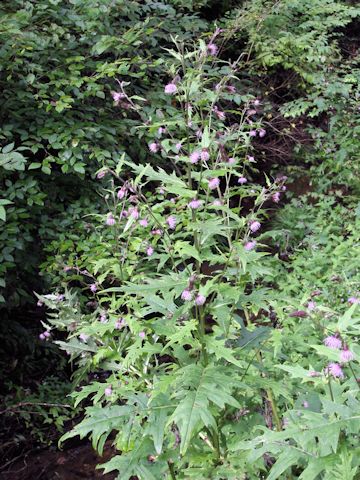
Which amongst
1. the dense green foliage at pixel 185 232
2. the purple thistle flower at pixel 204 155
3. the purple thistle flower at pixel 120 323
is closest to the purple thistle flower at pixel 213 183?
the dense green foliage at pixel 185 232

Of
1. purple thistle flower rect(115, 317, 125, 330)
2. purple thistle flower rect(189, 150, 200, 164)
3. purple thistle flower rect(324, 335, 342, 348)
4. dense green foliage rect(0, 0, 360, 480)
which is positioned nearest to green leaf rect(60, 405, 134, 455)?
dense green foliage rect(0, 0, 360, 480)

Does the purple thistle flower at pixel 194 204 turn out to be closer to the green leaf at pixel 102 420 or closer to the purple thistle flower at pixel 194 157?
the purple thistle flower at pixel 194 157

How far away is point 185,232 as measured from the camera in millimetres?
2832

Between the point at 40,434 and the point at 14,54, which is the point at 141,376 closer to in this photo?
the point at 40,434

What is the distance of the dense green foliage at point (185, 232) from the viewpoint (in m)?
1.52

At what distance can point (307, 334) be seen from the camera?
2740 mm

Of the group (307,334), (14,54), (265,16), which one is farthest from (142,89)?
(307,334)

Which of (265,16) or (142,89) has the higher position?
(265,16)

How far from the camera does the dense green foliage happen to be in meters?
1.52

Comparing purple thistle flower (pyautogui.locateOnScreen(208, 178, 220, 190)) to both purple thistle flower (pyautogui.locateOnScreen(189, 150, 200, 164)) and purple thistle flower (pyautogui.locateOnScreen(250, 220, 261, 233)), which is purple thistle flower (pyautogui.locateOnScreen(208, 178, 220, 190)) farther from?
purple thistle flower (pyautogui.locateOnScreen(250, 220, 261, 233))

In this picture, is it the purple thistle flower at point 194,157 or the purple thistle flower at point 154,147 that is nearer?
the purple thistle flower at point 194,157

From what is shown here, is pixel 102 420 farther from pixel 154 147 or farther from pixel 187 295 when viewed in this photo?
pixel 154 147

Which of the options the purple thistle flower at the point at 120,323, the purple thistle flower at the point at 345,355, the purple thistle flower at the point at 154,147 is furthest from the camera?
the purple thistle flower at the point at 120,323

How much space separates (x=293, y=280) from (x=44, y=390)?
2.03 m
